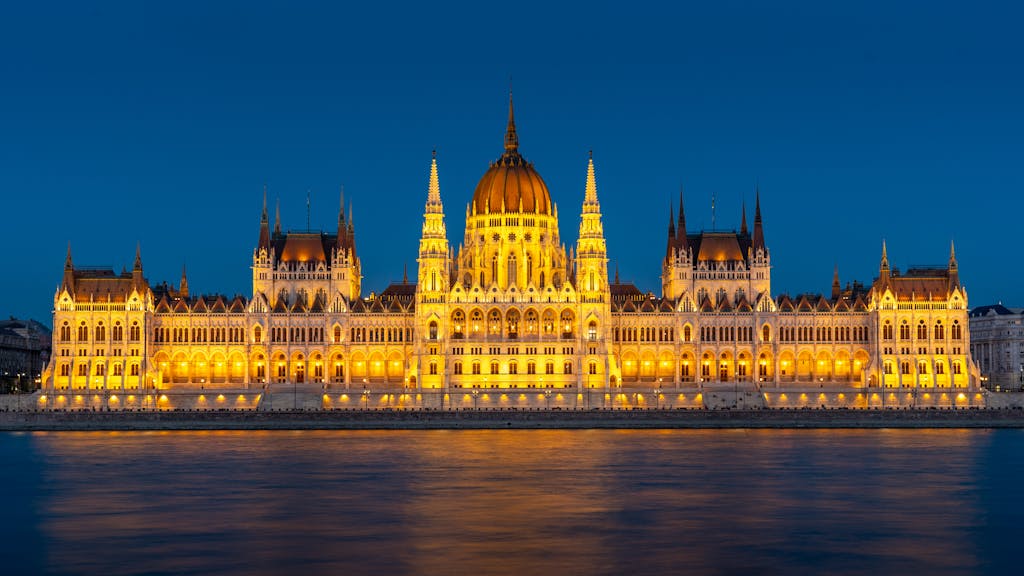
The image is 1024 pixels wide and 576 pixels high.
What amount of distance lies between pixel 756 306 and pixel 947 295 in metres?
20.2

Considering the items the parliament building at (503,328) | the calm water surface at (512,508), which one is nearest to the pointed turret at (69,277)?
the parliament building at (503,328)

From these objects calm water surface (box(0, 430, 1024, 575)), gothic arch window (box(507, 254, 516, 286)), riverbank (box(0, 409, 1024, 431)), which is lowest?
calm water surface (box(0, 430, 1024, 575))

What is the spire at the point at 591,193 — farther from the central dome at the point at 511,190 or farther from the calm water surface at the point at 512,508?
the calm water surface at the point at 512,508

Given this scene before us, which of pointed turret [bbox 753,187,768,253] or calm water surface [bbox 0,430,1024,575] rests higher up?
pointed turret [bbox 753,187,768,253]

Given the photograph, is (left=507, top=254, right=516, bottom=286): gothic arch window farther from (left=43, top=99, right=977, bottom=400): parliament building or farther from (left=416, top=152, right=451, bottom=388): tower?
(left=416, top=152, right=451, bottom=388): tower

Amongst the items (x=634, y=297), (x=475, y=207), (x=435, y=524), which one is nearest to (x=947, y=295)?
(x=634, y=297)

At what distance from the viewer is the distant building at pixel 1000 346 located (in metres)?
178

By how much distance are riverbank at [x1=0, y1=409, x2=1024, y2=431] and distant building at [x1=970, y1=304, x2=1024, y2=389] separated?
46.5 m

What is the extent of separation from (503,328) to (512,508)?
83.3 m

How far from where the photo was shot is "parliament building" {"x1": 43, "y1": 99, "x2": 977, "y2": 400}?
150250 mm

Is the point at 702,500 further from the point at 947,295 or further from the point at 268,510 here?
the point at 947,295

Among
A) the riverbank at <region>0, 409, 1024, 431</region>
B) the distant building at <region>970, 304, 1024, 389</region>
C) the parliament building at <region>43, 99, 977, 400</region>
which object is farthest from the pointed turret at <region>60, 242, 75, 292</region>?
the distant building at <region>970, 304, 1024, 389</region>

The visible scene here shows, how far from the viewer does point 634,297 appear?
164 metres

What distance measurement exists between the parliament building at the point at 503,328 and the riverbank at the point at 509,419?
14.3 meters
